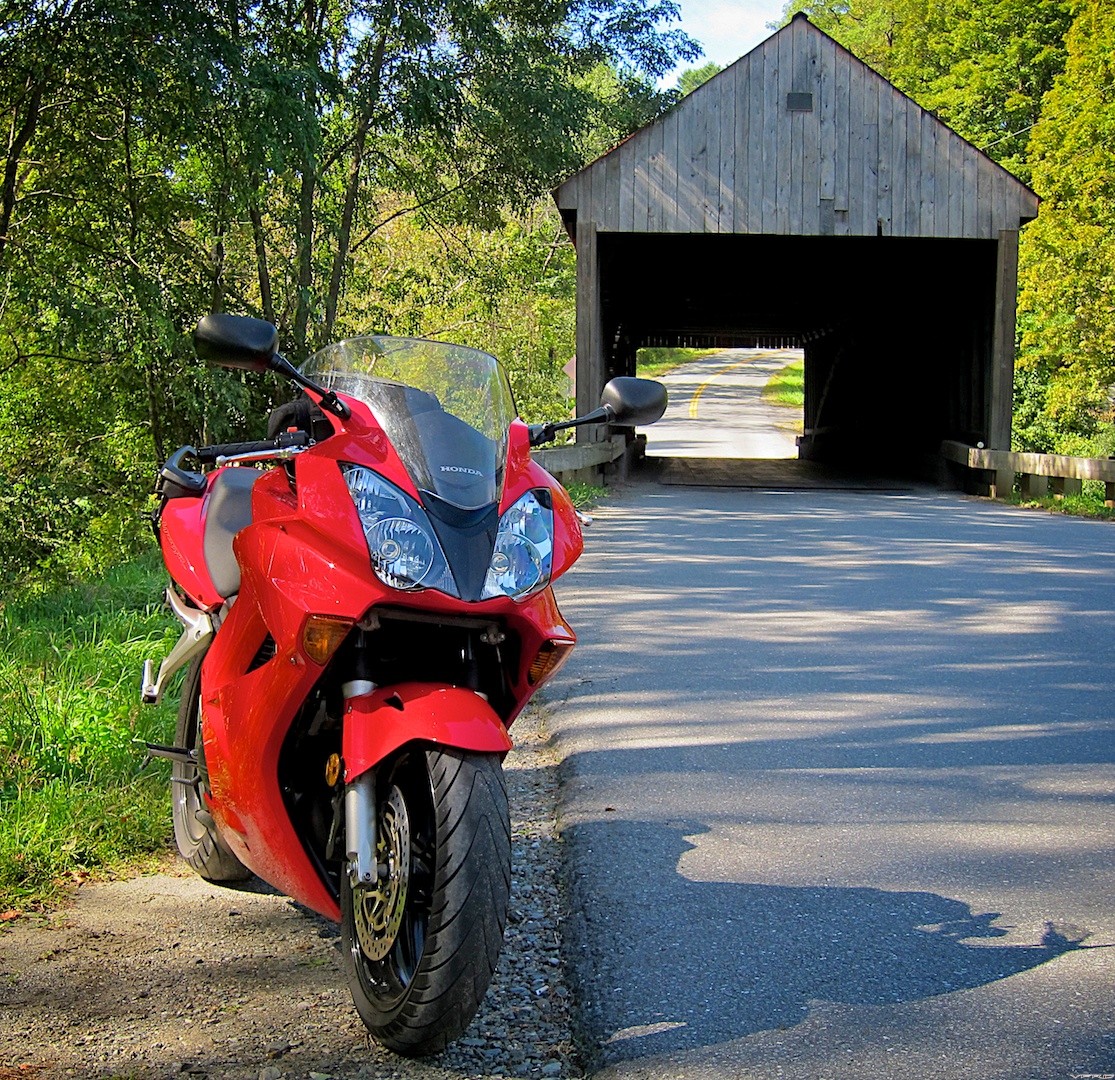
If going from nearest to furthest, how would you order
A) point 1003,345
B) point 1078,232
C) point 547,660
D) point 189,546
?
point 547,660 → point 189,546 → point 1003,345 → point 1078,232

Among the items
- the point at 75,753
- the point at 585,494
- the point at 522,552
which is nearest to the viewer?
the point at 522,552

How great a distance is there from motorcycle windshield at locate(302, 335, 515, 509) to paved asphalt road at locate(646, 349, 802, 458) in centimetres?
3094

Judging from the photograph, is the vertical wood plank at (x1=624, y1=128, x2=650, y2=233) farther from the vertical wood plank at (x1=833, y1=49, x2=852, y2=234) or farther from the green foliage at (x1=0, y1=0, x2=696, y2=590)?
the vertical wood plank at (x1=833, y1=49, x2=852, y2=234)

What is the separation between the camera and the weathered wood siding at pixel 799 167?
1962 cm

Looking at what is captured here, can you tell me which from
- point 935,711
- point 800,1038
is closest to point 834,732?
point 935,711

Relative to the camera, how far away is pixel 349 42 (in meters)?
18.9

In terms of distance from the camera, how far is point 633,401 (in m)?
3.69

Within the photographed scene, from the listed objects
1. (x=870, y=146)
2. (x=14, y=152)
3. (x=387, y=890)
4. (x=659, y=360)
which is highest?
(x=870, y=146)

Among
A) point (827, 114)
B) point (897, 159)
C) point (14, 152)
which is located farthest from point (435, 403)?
point (897, 159)

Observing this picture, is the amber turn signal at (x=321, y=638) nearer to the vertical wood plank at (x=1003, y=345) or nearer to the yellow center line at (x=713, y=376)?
the vertical wood plank at (x=1003, y=345)

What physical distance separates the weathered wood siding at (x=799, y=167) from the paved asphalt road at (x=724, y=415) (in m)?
14.6

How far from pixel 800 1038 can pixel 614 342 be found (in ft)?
86.9

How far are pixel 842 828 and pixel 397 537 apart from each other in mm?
2172

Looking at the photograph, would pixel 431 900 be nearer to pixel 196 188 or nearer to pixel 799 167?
pixel 196 188
